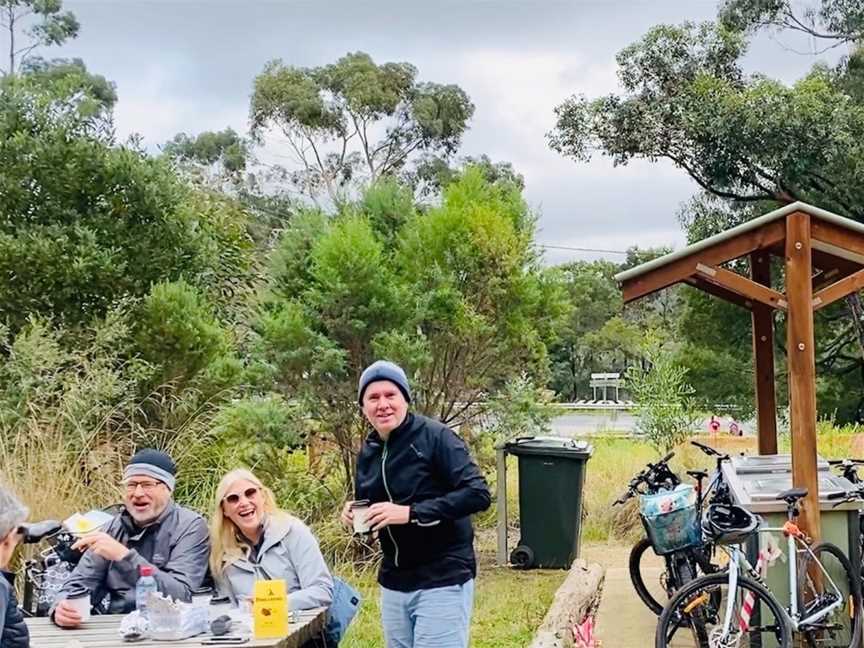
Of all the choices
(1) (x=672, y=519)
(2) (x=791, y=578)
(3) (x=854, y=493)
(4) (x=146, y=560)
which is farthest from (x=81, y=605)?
(3) (x=854, y=493)

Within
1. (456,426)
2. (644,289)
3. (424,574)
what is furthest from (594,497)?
(424,574)

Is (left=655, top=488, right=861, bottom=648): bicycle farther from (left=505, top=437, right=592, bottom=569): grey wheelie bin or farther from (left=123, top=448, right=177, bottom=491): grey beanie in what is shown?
(left=505, top=437, right=592, bottom=569): grey wheelie bin

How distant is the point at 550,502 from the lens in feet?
26.0

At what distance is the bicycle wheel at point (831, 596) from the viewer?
4.95 metres

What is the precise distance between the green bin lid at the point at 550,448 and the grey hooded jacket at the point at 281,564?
436 centimetres

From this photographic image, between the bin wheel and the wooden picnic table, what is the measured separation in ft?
14.9

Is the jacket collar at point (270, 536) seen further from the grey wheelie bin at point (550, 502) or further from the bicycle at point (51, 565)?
the grey wheelie bin at point (550, 502)

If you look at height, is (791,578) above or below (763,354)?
below

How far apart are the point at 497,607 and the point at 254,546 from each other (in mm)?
3168

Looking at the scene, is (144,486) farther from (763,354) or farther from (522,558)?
(522,558)

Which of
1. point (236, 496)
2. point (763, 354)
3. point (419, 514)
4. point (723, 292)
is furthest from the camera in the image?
point (723, 292)

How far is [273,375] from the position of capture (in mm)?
7891

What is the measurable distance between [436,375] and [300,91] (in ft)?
61.8

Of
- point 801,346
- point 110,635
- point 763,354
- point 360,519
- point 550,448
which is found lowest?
point 110,635
